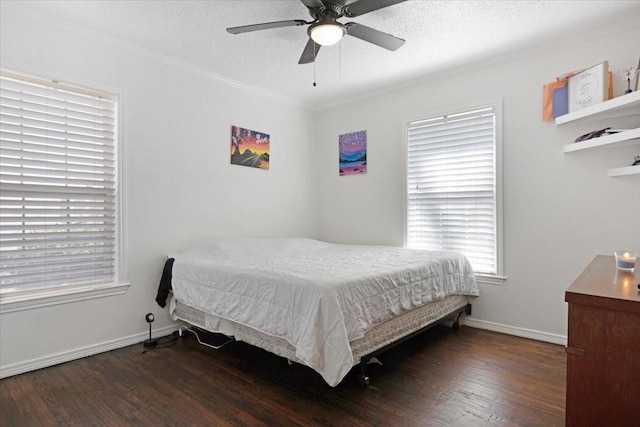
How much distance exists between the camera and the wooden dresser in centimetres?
99

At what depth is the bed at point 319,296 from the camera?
1.94 meters

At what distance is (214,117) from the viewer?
365 centimetres

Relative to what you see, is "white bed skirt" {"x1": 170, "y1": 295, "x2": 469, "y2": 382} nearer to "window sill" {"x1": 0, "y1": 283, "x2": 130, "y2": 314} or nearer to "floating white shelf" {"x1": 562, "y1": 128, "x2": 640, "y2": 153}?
"window sill" {"x1": 0, "y1": 283, "x2": 130, "y2": 314}

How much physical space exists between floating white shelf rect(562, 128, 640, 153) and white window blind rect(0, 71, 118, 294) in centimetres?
375

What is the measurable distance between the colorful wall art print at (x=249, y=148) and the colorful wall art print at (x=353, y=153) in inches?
38.9

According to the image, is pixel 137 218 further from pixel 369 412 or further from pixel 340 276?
pixel 369 412

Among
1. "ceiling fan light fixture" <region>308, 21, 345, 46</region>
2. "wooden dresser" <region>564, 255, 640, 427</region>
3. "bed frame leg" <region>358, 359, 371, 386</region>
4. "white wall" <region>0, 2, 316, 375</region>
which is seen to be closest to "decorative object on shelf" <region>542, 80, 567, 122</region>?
"ceiling fan light fixture" <region>308, 21, 345, 46</region>

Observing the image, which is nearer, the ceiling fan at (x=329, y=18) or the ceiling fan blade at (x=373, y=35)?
the ceiling fan at (x=329, y=18)

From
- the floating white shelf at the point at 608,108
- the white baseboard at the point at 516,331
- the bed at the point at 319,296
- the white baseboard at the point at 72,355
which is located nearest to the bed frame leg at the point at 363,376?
the bed at the point at 319,296

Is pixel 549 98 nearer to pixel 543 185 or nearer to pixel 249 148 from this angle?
pixel 543 185

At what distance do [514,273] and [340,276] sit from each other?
6.45 ft

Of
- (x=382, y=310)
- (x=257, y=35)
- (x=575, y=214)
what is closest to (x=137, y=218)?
(x=257, y=35)

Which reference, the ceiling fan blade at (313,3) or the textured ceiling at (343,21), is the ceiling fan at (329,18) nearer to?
the ceiling fan blade at (313,3)

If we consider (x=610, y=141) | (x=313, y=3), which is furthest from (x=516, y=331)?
(x=313, y=3)
